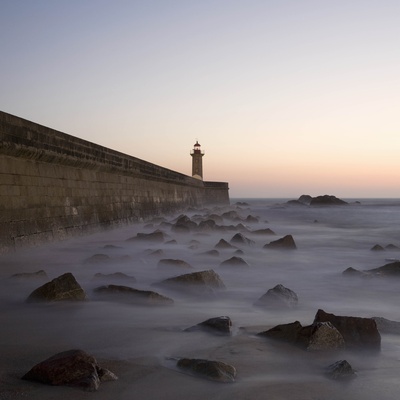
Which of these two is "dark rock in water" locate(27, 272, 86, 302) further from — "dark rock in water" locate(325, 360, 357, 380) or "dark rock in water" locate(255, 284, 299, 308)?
"dark rock in water" locate(325, 360, 357, 380)

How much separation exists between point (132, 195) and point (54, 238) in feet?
16.5

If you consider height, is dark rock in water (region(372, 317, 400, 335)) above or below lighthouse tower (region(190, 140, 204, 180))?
below

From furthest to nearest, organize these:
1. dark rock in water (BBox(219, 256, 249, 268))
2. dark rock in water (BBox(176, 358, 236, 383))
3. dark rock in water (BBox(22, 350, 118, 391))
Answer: dark rock in water (BBox(219, 256, 249, 268)), dark rock in water (BBox(176, 358, 236, 383)), dark rock in water (BBox(22, 350, 118, 391))

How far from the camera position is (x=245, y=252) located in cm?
639

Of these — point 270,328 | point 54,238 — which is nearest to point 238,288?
point 270,328

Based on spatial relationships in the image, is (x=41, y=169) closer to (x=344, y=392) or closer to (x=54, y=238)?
(x=54, y=238)

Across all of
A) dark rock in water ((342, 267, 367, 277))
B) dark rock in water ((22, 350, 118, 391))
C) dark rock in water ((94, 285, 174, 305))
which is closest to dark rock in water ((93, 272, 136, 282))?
dark rock in water ((94, 285, 174, 305))

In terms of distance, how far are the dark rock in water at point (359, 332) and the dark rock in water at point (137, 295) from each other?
1.18 m

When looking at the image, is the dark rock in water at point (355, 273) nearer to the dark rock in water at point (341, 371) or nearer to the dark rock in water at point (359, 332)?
the dark rock in water at point (359, 332)

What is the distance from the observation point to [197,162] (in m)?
43.5

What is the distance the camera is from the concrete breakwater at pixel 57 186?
541 cm

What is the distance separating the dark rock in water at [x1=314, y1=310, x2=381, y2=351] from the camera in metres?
2.26

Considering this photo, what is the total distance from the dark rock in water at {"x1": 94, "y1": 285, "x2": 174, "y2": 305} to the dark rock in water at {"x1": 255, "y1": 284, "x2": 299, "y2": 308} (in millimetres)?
611

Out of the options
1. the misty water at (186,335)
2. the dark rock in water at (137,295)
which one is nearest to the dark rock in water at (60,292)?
the misty water at (186,335)
